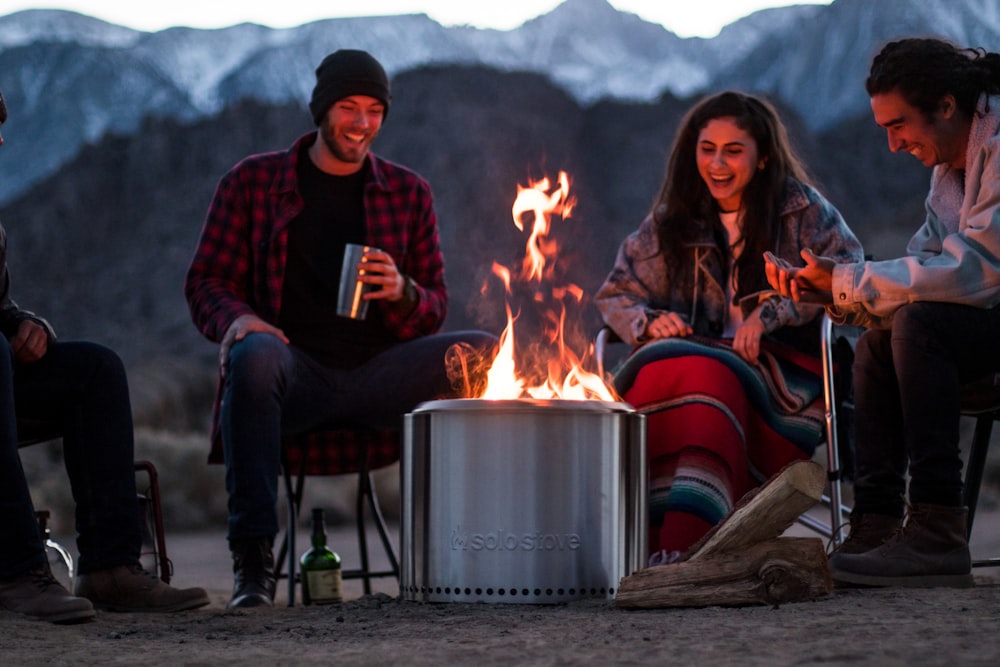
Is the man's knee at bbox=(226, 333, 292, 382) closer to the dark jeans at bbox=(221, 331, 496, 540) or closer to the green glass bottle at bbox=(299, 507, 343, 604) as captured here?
the dark jeans at bbox=(221, 331, 496, 540)

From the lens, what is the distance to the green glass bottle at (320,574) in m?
3.88

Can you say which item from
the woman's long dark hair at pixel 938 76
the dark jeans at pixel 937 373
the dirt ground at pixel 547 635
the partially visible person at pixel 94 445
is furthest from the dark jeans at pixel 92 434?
the woman's long dark hair at pixel 938 76

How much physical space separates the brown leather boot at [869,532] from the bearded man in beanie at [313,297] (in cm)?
120

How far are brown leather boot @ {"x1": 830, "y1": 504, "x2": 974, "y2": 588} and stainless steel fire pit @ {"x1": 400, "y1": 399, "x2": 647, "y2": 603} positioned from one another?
516 mm

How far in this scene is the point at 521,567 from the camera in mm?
2896

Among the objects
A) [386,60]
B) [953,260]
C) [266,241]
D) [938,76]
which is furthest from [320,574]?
[386,60]

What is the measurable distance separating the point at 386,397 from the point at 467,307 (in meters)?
14.7

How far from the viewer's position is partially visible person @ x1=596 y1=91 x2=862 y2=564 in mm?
3445

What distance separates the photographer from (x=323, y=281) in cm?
409

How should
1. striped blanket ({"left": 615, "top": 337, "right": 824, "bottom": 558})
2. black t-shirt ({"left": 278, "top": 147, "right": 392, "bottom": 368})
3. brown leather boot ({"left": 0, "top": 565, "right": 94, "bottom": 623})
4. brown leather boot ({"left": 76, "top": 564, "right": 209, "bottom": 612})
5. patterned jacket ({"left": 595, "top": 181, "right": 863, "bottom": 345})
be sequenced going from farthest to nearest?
black t-shirt ({"left": 278, "top": 147, "right": 392, "bottom": 368}), patterned jacket ({"left": 595, "top": 181, "right": 863, "bottom": 345}), striped blanket ({"left": 615, "top": 337, "right": 824, "bottom": 558}), brown leather boot ({"left": 76, "top": 564, "right": 209, "bottom": 612}), brown leather boot ({"left": 0, "top": 565, "right": 94, "bottom": 623})

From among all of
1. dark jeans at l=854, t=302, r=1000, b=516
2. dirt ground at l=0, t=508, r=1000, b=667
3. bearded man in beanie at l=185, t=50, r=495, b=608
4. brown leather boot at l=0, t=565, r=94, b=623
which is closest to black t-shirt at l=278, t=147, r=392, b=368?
bearded man in beanie at l=185, t=50, r=495, b=608

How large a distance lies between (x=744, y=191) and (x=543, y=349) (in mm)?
776

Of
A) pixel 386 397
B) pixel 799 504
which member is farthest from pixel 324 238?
pixel 799 504

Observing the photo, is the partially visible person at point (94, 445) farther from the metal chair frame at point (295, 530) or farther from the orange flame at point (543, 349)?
the orange flame at point (543, 349)
